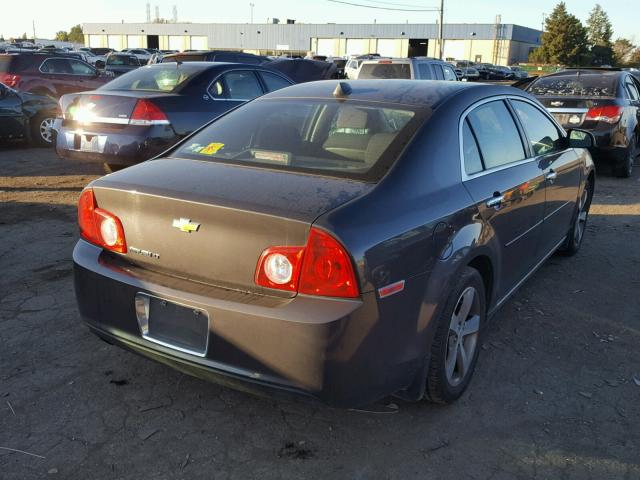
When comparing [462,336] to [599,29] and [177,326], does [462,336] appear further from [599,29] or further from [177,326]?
[599,29]

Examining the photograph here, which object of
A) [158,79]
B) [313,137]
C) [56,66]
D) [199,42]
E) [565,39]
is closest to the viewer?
[313,137]

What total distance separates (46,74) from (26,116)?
11.1ft

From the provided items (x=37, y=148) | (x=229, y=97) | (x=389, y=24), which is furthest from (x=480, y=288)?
(x=389, y=24)

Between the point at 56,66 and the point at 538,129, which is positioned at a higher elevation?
the point at 56,66

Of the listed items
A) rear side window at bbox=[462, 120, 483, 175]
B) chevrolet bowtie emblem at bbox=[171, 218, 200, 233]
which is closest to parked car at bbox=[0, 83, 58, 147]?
chevrolet bowtie emblem at bbox=[171, 218, 200, 233]

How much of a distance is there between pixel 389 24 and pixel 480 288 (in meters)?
88.4

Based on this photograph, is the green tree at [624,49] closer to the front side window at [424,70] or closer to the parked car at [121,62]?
the parked car at [121,62]

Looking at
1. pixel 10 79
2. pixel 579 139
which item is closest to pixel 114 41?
Answer: pixel 10 79

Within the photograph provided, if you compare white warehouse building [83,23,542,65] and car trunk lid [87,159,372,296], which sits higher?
white warehouse building [83,23,542,65]

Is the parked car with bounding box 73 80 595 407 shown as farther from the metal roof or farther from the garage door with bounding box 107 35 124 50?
the garage door with bounding box 107 35 124 50

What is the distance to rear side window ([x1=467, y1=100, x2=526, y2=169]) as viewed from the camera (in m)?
3.56

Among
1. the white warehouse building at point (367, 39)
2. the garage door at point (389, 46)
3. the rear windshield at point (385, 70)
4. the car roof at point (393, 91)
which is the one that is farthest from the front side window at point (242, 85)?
the garage door at point (389, 46)

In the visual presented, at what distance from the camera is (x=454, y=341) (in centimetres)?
320

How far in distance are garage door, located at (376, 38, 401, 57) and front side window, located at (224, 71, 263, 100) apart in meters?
82.5
